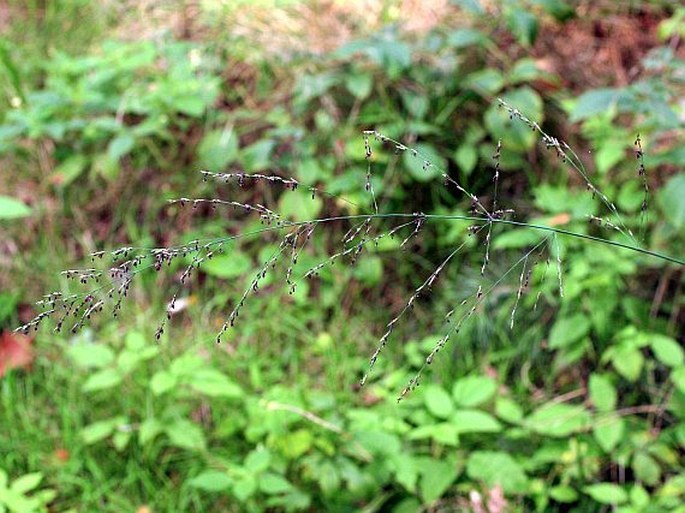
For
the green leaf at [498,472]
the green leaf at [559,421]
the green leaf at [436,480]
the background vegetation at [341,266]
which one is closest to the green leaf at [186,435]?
the background vegetation at [341,266]

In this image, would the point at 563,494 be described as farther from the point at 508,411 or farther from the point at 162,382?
the point at 162,382

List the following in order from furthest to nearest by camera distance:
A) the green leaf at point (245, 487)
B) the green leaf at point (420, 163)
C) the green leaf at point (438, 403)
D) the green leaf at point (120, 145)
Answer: the green leaf at point (120, 145) → the green leaf at point (420, 163) → the green leaf at point (438, 403) → the green leaf at point (245, 487)

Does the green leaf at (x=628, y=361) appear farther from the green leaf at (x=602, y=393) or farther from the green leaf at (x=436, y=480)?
the green leaf at (x=436, y=480)

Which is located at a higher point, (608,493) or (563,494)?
(608,493)

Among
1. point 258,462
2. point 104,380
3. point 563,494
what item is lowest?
point 563,494

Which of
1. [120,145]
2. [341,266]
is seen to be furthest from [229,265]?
[120,145]

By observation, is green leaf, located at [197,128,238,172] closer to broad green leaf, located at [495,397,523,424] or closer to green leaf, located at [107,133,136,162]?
green leaf, located at [107,133,136,162]
